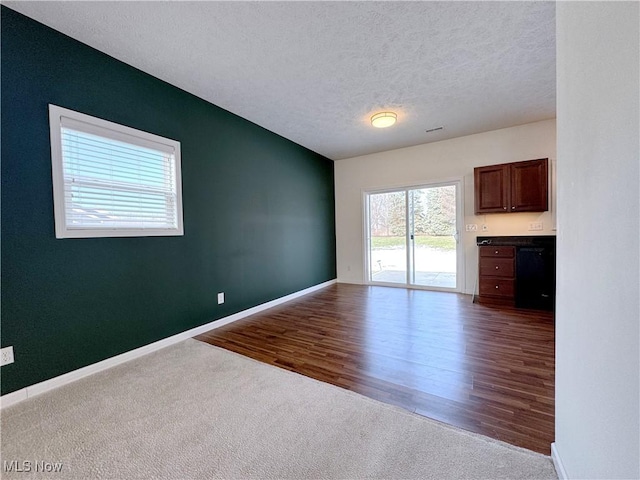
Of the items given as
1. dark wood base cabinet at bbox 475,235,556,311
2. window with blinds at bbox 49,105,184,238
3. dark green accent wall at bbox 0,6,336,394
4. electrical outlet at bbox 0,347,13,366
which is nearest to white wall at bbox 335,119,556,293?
dark wood base cabinet at bbox 475,235,556,311

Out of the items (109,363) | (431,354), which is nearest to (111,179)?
(109,363)

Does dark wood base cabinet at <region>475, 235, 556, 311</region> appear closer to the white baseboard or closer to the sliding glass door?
the sliding glass door

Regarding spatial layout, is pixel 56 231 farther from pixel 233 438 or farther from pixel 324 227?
pixel 324 227

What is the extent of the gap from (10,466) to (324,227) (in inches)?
192

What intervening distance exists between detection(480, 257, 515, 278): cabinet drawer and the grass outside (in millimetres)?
741

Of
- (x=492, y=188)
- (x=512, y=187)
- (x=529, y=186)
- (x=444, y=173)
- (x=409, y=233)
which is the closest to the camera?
(x=529, y=186)

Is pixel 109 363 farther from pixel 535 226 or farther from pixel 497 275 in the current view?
pixel 535 226

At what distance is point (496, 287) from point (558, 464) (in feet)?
10.5

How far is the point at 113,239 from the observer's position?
239 centimetres

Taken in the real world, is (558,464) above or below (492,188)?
below

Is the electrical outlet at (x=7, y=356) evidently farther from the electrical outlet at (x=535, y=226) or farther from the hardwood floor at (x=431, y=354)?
the electrical outlet at (x=535, y=226)

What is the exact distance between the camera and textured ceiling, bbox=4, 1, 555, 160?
1904mm

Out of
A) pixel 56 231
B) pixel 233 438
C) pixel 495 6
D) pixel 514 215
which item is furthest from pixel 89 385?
pixel 514 215

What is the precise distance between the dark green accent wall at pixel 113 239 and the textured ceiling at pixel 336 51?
0.27 metres
